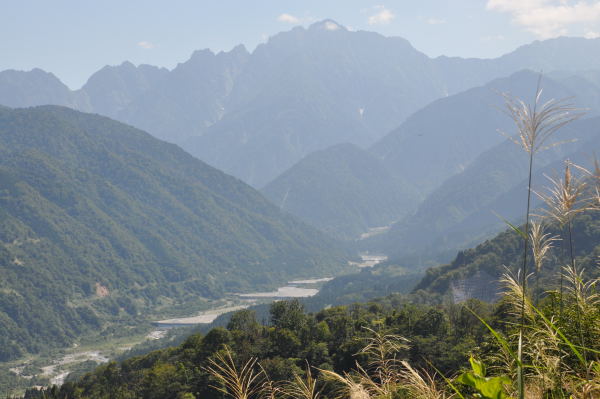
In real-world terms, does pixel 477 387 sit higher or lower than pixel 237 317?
higher

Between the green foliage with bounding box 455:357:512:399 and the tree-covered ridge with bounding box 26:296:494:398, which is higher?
the green foliage with bounding box 455:357:512:399

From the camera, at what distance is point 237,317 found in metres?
120

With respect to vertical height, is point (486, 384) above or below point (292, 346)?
above

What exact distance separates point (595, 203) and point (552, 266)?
159 metres

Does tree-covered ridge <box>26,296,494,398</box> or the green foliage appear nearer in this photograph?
the green foliage

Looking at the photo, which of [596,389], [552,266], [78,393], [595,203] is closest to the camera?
[596,389]

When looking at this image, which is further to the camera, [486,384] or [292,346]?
[292,346]

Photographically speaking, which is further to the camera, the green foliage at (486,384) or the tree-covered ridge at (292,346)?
the tree-covered ridge at (292,346)

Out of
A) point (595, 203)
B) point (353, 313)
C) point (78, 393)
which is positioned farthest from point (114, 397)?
point (595, 203)

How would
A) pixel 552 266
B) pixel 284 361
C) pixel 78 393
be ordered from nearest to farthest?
pixel 284 361 < pixel 78 393 < pixel 552 266

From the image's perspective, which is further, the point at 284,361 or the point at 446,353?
the point at 284,361

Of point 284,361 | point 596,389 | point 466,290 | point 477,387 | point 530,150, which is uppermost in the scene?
point 530,150

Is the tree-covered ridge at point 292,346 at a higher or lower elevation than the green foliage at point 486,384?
lower

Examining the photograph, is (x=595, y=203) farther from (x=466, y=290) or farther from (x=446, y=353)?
(x=466, y=290)
